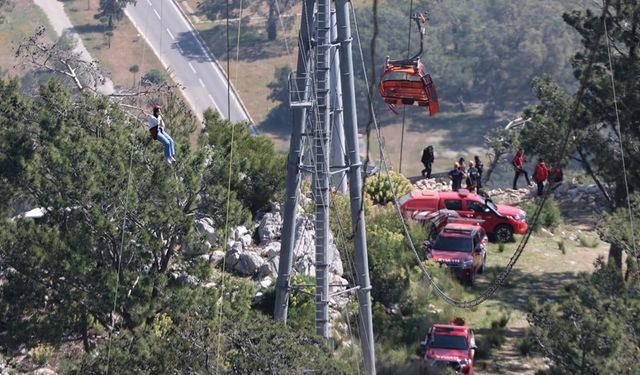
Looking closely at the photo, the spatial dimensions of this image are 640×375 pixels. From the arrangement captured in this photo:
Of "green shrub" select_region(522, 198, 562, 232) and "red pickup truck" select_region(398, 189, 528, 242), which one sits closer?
"red pickup truck" select_region(398, 189, 528, 242)

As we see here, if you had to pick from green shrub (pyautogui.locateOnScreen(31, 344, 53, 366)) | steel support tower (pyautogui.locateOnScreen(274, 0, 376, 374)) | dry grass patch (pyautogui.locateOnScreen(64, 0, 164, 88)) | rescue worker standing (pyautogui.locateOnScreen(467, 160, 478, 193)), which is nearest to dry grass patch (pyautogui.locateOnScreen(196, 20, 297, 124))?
dry grass patch (pyautogui.locateOnScreen(64, 0, 164, 88))

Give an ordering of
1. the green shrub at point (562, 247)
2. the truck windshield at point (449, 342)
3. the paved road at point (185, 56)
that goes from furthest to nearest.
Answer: the paved road at point (185, 56)
the green shrub at point (562, 247)
the truck windshield at point (449, 342)

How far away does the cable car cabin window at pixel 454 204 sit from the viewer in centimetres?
3588

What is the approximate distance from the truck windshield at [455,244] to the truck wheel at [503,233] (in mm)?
3396

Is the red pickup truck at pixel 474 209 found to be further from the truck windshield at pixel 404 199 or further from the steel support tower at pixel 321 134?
the steel support tower at pixel 321 134

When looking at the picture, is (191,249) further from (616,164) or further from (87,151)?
(616,164)

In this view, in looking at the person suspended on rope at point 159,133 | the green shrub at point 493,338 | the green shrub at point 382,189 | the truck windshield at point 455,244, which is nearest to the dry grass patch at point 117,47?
the green shrub at point 382,189

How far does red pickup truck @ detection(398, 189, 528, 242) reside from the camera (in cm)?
3584

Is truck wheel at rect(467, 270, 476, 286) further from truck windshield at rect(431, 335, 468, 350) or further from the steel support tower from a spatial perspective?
the steel support tower

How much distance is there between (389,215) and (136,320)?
10.8 meters

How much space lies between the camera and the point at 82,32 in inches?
3930

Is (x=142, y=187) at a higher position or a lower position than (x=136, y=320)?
higher

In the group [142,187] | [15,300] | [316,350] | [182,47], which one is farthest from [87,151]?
[182,47]

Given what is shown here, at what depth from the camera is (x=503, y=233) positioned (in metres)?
36.4
